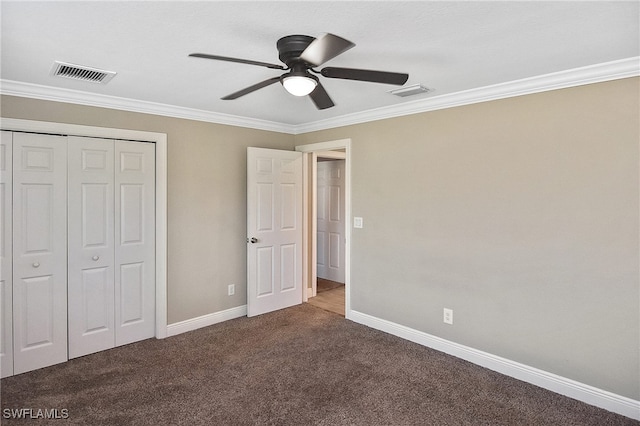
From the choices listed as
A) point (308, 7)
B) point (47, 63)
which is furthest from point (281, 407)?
point (47, 63)

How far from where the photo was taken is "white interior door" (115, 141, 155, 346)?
3.47 metres

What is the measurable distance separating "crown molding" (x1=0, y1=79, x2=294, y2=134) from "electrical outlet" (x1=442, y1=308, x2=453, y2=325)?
9.25 feet

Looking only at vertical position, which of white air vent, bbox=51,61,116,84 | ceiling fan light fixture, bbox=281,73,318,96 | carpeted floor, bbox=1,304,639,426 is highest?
white air vent, bbox=51,61,116,84

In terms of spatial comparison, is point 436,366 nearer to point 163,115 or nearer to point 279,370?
point 279,370

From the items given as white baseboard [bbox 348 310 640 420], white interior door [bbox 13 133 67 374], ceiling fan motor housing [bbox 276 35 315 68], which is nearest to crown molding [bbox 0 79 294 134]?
white interior door [bbox 13 133 67 374]

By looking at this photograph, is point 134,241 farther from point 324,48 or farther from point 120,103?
point 324,48

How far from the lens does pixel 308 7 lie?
1.71 m

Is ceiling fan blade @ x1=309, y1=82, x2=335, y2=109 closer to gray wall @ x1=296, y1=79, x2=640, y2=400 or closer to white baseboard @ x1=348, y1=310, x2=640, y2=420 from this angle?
gray wall @ x1=296, y1=79, x2=640, y2=400

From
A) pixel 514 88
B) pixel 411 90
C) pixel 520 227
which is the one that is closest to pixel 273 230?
pixel 411 90

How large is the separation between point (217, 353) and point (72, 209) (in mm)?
1770

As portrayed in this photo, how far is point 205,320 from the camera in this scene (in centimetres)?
407

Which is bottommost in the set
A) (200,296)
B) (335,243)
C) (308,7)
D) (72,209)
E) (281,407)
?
(281,407)

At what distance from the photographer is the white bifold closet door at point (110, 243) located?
3.25m

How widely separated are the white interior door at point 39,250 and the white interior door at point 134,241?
424 millimetres
